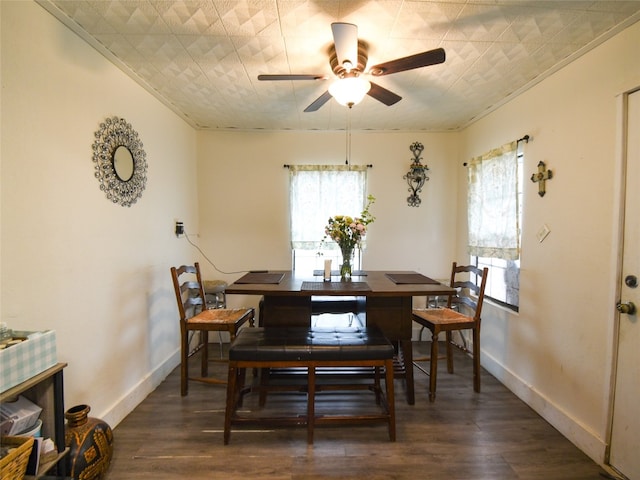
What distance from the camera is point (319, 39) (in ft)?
5.67

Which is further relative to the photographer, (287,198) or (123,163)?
(287,198)

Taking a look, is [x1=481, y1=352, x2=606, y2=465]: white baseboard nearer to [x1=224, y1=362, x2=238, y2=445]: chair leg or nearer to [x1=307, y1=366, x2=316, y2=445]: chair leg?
[x1=307, y1=366, x2=316, y2=445]: chair leg

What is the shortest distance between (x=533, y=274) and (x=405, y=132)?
2032 millimetres

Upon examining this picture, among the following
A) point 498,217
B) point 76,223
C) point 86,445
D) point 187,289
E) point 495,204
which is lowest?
point 86,445

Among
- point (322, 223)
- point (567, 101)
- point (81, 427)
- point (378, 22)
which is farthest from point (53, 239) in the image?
point (567, 101)

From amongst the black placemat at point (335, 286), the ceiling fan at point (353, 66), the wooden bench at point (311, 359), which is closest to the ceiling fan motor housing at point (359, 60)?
the ceiling fan at point (353, 66)

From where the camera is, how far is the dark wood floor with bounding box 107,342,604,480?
62.3 inches

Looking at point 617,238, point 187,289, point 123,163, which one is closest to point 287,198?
point 187,289

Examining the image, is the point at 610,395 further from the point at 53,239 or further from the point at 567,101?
the point at 53,239

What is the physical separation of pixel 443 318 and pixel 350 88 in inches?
75.6

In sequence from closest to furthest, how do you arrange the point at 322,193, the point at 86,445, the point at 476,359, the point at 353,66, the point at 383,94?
the point at 86,445, the point at 353,66, the point at 383,94, the point at 476,359, the point at 322,193

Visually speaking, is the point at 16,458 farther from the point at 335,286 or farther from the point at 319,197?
the point at 319,197

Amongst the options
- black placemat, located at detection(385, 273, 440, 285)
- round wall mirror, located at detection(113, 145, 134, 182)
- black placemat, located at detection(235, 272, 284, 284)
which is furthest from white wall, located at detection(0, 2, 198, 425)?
black placemat, located at detection(385, 273, 440, 285)

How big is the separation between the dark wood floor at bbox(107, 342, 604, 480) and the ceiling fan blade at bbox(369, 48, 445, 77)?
2.24 metres
